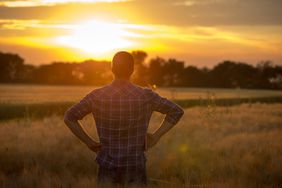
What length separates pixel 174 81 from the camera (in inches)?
3187

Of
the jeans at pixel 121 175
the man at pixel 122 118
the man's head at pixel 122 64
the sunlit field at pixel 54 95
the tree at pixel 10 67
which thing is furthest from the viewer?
the tree at pixel 10 67

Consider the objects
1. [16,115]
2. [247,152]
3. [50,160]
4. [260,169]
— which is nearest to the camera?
[260,169]

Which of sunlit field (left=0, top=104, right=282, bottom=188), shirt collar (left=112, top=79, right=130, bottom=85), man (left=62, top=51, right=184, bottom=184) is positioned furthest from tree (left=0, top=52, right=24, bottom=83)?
shirt collar (left=112, top=79, right=130, bottom=85)

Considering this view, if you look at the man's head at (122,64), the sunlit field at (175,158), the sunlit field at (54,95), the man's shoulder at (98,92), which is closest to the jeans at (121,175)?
the man's shoulder at (98,92)

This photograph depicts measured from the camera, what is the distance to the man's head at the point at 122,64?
491 centimetres

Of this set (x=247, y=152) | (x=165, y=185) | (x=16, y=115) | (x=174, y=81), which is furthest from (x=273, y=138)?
(x=174, y=81)

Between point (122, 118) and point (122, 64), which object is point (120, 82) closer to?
point (122, 64)

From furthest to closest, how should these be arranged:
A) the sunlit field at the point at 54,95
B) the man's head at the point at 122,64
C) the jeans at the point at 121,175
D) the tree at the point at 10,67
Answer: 1. the tree at the point at 10,67
2. the sunlit field at the point at 54,95
3. the jeans at the point at 121,175
4. the man's head at the point at 122,64

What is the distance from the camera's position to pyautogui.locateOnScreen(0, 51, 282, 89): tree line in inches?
3009

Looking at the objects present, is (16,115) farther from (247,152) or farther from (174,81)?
(174,81)

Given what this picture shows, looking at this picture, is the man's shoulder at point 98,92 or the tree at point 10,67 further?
the tree at point 10,67

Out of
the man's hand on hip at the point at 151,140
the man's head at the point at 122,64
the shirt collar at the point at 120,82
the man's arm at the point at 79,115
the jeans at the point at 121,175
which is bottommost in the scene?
the jeans at the point at 121,175

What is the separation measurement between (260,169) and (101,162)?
12.9 feet

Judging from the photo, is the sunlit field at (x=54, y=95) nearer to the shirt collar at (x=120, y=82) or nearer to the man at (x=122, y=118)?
the man at (x=122, y=118)
